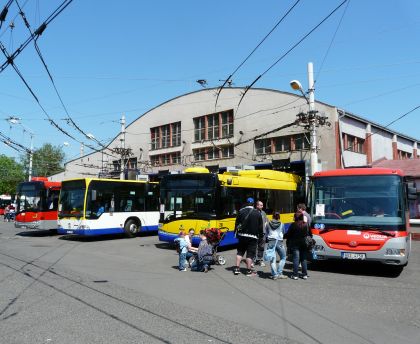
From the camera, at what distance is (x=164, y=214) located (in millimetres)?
16062

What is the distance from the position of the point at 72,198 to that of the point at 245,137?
56.4ft

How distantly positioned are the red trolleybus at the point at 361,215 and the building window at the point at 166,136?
94.4ft

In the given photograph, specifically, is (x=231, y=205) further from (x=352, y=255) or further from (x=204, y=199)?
(x=352, y=255)

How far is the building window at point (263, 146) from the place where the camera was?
3212 cm

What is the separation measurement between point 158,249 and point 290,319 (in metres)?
10.3

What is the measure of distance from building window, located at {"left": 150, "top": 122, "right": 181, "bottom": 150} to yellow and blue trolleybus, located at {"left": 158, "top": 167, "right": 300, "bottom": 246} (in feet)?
77.3

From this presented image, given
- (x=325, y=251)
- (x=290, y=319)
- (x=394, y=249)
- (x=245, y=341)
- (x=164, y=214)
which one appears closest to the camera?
(x=245, y=341)

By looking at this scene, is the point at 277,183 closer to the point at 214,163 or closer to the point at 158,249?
the point at 158,249

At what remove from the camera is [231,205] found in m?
15.6

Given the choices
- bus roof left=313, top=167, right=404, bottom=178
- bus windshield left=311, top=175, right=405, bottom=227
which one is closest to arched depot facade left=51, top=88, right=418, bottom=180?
bus roof left=313, top=167, right=404, bottom=178

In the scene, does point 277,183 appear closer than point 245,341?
No

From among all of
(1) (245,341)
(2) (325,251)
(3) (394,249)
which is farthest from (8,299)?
(3) (394,249)

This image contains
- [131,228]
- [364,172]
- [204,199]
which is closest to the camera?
[364,172]

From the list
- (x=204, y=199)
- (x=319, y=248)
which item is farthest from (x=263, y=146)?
(x=319, y=248)
